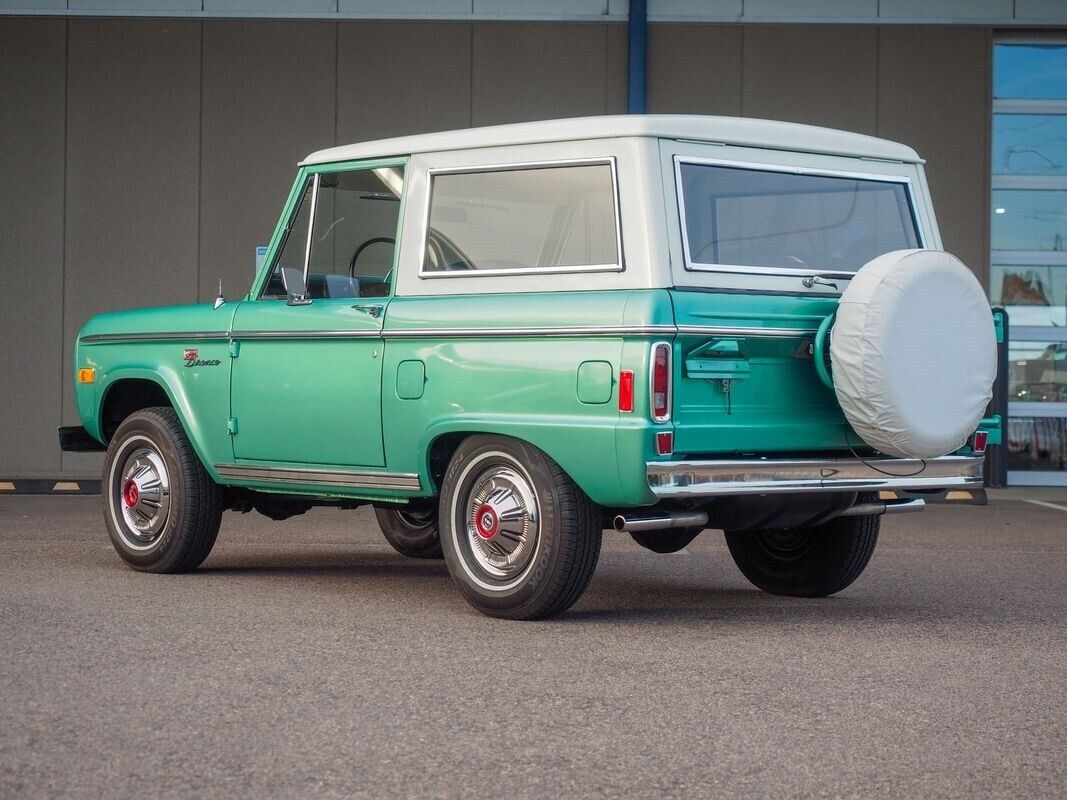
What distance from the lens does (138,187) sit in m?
16.8

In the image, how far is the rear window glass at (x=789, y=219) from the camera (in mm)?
6516

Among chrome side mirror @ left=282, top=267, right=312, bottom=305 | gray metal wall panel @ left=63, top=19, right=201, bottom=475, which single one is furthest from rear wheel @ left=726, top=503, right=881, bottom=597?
gray metal wall panel @ left=63, top=19, right=201, bottom=475

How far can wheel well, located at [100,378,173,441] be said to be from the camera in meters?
8.41

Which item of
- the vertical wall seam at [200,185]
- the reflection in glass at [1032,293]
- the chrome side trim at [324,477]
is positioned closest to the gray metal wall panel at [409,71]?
the vertical wall seam at [200,185]

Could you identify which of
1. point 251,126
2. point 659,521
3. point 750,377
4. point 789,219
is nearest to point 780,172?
point 789,219

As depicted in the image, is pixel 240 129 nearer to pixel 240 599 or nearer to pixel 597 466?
pixel 240 599

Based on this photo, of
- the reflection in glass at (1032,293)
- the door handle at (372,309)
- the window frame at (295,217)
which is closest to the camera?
the door handle at (372,309)

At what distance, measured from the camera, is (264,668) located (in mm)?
5418

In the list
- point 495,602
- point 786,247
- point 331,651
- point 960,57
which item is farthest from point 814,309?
point 960,57

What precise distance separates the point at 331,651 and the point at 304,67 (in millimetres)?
11934

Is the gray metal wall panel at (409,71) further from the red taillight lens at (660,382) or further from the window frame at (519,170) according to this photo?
the red taillight lens at (660,382)

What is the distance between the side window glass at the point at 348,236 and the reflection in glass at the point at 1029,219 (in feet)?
35.8

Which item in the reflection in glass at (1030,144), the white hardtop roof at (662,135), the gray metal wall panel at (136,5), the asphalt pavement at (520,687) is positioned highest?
the gray metal wall panel at (136,5)

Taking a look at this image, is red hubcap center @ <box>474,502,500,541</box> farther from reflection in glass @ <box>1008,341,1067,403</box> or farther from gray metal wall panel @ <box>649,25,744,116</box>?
reflection in glass @ <box>1008,341,1067,403</box>
